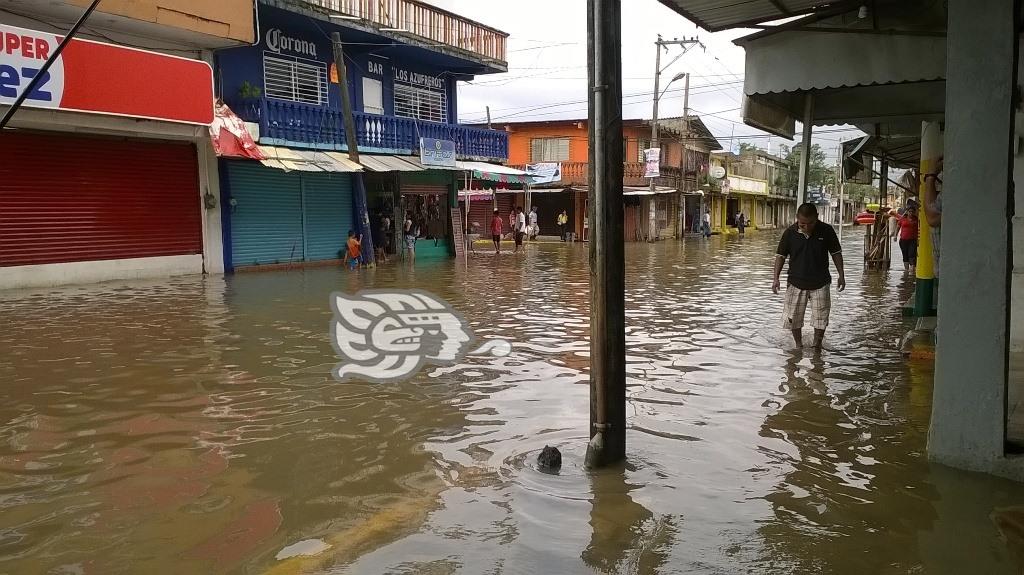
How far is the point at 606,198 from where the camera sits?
409cm

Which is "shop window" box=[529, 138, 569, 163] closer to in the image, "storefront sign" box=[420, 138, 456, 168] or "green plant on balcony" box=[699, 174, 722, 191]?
"green plant on balcony" box=[699, 174, 722, 191]

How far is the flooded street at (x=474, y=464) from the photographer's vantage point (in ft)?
11.1

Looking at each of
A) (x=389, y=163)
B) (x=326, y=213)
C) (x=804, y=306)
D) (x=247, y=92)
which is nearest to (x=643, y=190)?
(x=389, y=163)

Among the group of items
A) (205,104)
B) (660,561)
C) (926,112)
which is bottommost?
(660,561)

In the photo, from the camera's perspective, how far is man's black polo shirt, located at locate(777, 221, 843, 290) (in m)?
7.90

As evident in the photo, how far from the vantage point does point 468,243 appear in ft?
94.4

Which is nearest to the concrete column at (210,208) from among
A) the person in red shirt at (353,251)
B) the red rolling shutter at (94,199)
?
the red rolling shutter at (94,199)

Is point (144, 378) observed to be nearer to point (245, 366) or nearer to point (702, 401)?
point (245, 366)

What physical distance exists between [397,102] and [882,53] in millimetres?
19755

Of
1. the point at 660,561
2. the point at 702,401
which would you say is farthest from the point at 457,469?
the point at 702,401

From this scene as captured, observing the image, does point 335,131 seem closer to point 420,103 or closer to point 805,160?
point 420,103

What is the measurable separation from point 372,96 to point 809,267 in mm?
18148

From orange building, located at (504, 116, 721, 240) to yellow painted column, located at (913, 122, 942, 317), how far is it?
26031 millimetres

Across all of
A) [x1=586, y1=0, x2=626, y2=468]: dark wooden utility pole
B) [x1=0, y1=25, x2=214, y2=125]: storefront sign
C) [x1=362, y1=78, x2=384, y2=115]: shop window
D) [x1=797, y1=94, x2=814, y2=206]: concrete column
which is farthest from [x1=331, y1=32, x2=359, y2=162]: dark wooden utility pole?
[x1=586, y1=0, x2=626, y2=468]: dark wooden utility pole
